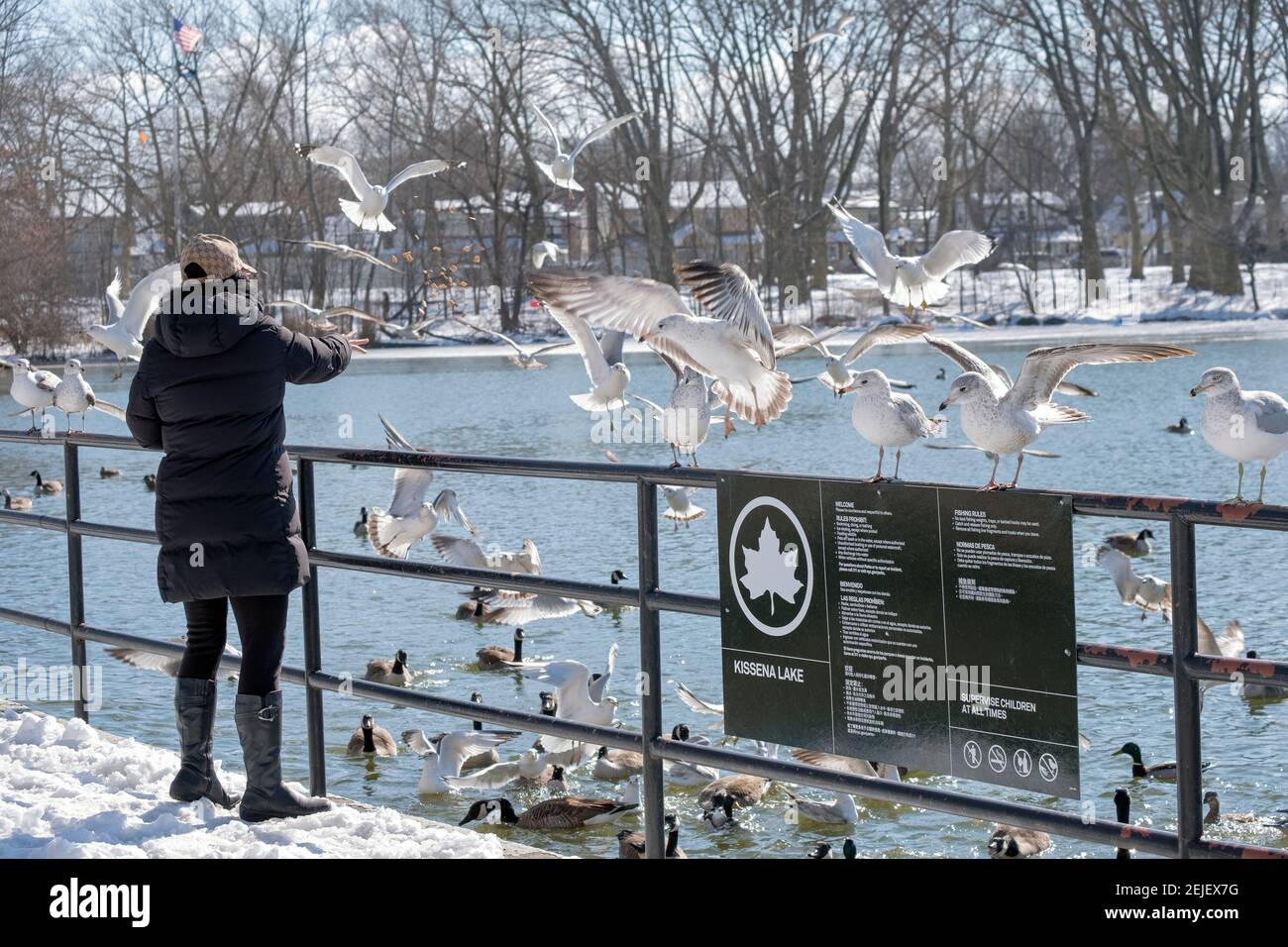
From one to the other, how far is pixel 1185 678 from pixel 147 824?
2.86 meters

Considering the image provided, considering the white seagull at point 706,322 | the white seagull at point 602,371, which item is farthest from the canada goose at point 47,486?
the white seagull at point 706,322

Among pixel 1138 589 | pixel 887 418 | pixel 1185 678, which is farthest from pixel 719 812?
pixel 1185 678

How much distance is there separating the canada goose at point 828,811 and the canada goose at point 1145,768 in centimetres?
183

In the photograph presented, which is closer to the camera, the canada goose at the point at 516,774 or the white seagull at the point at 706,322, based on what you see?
the white seagull at the point at 706,322

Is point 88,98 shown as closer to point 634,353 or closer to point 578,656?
point 634,353

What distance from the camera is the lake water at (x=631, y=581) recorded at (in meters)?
9.49

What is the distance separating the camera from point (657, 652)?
14.4ft

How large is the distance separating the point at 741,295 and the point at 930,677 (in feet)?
9.61

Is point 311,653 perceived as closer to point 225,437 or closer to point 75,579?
point 225,437

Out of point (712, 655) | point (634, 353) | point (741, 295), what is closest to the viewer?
point (741, 295)

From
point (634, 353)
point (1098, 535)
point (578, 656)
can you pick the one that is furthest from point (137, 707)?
point (634, 353)

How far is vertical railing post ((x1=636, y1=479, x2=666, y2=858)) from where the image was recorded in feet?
13.9

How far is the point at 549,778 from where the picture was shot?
32.6 ft

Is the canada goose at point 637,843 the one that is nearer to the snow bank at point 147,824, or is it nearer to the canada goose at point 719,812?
the canada goose at point 719,812
